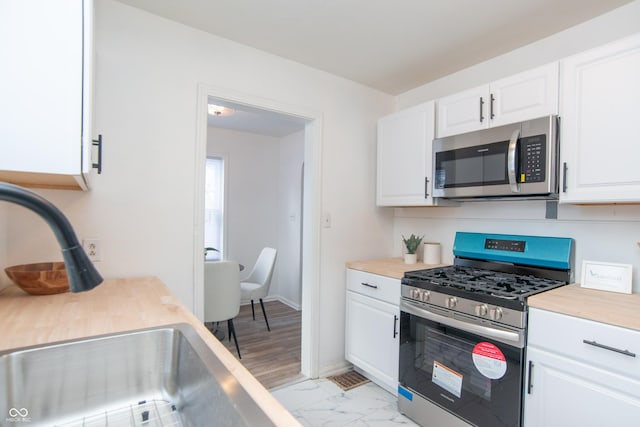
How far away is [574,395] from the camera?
1.38 meters

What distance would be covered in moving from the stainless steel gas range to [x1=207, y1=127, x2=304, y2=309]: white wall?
2.61 meters

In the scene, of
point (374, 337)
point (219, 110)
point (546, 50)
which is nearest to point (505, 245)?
point (374, 337)

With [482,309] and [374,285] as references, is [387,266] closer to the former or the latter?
[374,285]

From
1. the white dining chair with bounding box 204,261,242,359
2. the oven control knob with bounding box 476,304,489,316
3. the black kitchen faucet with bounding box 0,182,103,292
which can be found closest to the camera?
the black kitchen faucet with bounding box 0,182,103,292

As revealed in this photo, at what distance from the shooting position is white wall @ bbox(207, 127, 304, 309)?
14.8ft

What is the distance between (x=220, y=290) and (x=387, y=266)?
4.47 feet

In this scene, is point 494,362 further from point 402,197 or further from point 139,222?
point 139,222

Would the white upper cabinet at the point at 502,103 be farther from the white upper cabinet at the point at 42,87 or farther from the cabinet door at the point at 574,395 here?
the white upper cabinet at the point at 42,87

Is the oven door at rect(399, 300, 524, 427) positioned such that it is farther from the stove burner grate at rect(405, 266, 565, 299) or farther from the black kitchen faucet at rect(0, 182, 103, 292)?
the black kitchen faucet at rect(0, 182, 103, 292)

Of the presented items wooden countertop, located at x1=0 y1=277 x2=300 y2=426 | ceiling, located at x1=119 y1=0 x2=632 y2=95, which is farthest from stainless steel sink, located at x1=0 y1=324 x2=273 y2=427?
ceiling, located at x1=119 y1=0 x2=632 y2=95

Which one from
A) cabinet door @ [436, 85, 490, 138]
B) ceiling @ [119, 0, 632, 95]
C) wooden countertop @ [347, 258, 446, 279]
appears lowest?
wooden countertop @ [347, 258, 446, 279]

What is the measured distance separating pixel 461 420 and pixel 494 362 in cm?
40

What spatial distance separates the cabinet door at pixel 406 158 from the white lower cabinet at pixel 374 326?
0.64 metres

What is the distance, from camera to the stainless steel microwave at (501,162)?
1.73 m
